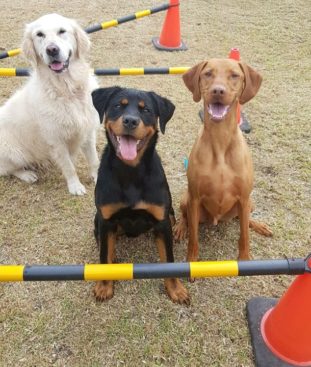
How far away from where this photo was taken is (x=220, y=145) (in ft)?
8.69

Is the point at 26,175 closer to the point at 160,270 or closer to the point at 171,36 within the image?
the point at 160,270

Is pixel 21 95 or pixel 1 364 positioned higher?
pixel 21 95

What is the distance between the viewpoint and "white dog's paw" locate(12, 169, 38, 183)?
4.06 metres

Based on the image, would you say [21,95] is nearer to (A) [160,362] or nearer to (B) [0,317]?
(B) [0,317]

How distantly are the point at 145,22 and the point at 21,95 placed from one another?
5114 millimetres

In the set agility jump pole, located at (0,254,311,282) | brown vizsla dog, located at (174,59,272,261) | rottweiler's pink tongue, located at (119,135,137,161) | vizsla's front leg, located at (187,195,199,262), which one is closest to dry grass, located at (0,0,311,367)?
vizsla's front leg, located at (187,195,199,262)

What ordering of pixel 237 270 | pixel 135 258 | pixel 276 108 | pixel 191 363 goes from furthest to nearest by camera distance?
1. pixel 276 108
2. pixel 135 258
3. pixel 191 363
4. pixel 237 270

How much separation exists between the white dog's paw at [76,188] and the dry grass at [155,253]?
0.07 metres

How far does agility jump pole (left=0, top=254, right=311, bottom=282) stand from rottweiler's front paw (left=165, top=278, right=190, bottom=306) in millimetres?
781

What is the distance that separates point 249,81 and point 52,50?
1.74 meters

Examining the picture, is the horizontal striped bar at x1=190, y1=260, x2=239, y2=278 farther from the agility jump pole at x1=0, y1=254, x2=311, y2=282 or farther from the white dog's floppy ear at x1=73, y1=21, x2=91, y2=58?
the white dog's floppy ear at x1=73, y1=21, x2=91, y2=58

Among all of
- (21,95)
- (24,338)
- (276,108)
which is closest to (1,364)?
(24,338)

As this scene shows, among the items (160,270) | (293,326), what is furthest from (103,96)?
(293,326)

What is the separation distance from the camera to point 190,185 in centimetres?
277
